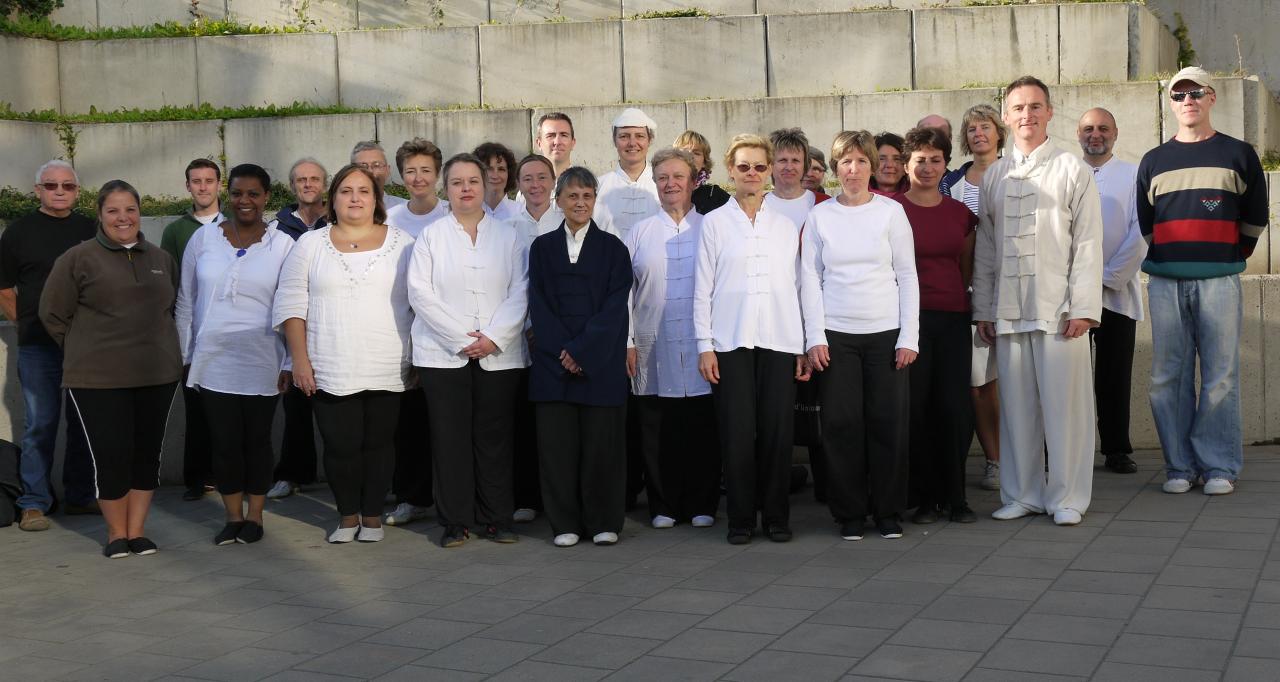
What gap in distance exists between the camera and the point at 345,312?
259 inches

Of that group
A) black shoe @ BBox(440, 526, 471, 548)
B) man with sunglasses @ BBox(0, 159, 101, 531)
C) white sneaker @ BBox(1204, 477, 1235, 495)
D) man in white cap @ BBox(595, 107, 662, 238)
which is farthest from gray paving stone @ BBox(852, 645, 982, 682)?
man with sunglasses @ BBox(0, 159, 101, 531)

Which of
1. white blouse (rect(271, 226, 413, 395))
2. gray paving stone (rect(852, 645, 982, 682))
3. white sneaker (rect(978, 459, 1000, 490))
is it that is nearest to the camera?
gray paving stone (rect(852, 645, 982, 682))

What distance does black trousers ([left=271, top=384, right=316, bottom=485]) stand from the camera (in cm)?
818

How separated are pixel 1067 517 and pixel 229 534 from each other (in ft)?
13.9

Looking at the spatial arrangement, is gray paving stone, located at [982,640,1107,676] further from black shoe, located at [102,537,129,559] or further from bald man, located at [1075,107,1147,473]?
black shoe, located at [102,537,129,559]

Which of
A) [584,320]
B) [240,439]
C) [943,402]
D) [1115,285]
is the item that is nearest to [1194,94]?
[1115,285]

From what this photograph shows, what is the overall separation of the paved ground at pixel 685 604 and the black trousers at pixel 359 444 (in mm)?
284

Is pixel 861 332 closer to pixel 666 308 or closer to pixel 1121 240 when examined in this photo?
pixel 666 308

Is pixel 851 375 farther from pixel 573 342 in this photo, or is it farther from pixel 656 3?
pixel 656 3

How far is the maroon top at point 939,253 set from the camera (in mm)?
6641

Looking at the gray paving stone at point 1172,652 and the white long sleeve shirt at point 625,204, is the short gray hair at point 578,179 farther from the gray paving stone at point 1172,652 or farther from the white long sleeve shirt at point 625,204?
the gray paving stone at point 1172,652

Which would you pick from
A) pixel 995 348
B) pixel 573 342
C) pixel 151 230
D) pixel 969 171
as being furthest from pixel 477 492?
pixel 151 230

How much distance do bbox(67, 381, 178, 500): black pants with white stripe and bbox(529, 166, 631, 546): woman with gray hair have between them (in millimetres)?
1943

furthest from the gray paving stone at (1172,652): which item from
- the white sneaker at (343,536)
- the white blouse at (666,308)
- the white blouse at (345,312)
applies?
the white sneaker at (343,536)
